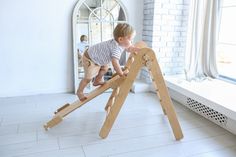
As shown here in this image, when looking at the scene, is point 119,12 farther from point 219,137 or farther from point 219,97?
point 219,137

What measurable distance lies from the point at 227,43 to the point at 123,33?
1.69m

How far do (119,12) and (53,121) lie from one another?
1696 mm

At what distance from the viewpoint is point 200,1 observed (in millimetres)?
2570

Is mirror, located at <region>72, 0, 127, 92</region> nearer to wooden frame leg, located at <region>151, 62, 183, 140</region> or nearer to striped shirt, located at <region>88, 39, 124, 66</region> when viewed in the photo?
striped shirt, located at <region>88, 39, 124, 66</region>

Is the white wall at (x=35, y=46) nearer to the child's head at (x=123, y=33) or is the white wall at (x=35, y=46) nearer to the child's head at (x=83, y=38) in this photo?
the child's head at (x=83, y=38)

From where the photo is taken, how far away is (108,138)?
6.16 feet

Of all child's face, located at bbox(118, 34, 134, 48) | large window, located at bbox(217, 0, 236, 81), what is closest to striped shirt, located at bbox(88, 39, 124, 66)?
child's face, located at bbox(118, 34, 134, 48)

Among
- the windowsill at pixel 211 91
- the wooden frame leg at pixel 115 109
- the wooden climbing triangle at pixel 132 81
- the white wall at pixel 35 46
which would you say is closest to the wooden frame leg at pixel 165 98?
the wooden climbing triangle at pixel 132 81

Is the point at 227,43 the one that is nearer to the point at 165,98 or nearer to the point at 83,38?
the point at 165,98

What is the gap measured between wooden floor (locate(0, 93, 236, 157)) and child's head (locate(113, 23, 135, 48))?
79 centimetres

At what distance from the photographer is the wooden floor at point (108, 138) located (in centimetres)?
169

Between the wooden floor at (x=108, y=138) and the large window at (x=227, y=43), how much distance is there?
857 mm

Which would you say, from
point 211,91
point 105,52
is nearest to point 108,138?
point 105,52

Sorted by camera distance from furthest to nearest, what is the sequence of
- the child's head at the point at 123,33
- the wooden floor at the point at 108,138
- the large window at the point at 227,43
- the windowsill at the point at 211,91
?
the large window at the point at 227,43
the windowsill at the point at 211,91
the child's head at the point at 123,33
the wooden floor at the point at 108,138
